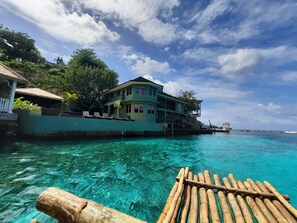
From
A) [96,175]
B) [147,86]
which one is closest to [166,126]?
[147,86]

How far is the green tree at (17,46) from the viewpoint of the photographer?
4362cm

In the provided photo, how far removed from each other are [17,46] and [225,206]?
62532 millimetres

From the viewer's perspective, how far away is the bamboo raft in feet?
5.85

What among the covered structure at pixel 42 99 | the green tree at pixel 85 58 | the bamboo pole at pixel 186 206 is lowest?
the bamboo pole at pixel 186 206

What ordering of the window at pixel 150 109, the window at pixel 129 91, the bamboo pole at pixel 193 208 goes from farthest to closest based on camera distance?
the window at pixel 129 91
the window at pixel 150 109
the bamboo pole at pixel 193 208

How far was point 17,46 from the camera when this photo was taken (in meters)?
45.3

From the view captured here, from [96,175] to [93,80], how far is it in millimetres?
29018

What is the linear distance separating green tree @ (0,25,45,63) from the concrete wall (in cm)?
4250

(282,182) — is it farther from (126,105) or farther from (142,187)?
(126,105)

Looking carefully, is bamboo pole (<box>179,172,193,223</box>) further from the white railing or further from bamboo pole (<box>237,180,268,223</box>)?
the white railing

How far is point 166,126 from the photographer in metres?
27.3

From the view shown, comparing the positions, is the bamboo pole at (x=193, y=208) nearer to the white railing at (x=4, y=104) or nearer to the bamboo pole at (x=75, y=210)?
the bamboo pole at (x=75, y=210)

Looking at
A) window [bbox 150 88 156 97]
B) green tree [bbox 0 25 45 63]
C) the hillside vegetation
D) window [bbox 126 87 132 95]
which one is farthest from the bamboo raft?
green tree [bbox 0 25 45 63]

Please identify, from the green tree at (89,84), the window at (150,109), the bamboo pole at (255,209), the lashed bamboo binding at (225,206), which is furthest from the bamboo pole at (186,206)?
the green tree at (89,84)
